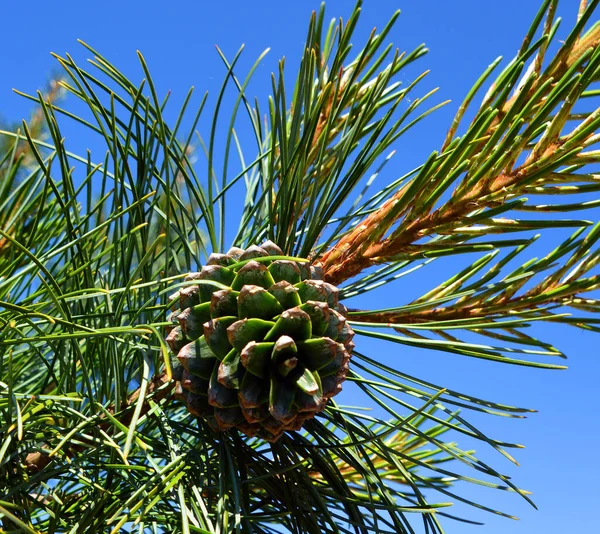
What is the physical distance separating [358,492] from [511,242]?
1.38 ft

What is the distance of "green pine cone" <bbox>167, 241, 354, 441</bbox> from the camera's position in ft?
1.77

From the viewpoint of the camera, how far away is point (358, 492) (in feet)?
2.81

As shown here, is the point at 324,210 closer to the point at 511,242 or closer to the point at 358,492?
the point at 511,242

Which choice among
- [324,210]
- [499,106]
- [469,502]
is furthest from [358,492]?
[499,106]

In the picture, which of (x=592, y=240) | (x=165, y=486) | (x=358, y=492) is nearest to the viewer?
(x=165, y=486)

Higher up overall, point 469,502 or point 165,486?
point 469,502

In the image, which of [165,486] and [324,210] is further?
[324,210]

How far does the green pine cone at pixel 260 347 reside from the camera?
1.77 feet

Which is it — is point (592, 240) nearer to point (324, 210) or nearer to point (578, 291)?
point (578, 291)

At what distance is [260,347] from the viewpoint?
1.76 feet

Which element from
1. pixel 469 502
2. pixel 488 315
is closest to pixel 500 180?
pixel 488 315

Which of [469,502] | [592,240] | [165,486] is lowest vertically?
[165,486]

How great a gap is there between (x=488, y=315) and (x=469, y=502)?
7.5 inches

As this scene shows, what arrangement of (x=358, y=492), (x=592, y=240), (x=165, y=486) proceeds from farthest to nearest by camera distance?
(x=358, y=492)
(x=592, y=240)
(x=165, y=486)
